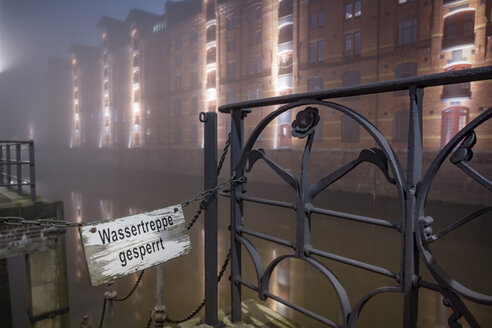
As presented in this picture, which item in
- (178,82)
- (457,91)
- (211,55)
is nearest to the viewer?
(457,91)

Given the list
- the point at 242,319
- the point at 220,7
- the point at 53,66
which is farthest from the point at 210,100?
the point at 53,66

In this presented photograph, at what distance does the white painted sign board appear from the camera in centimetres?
188

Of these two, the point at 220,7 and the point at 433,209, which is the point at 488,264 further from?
the point at 220,7

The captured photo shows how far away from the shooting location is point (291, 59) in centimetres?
1925

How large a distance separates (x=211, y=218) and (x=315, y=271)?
5898 millimetres

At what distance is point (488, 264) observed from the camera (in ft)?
25.8

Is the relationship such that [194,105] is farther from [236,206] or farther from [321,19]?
[236,206]

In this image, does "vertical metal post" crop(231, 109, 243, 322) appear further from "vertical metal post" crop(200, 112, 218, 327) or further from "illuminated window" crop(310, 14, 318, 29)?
"illuminated window" crop(310, 14, 318, 29)

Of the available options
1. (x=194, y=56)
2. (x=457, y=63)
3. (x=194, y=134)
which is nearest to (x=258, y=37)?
(x=194, y=56)

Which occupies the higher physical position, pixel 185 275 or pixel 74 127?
pixel 74 127

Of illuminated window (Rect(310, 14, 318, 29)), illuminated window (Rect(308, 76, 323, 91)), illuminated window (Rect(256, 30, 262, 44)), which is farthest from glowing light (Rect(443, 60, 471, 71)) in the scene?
illuminated window (Rect(256, 30, 262, 44))

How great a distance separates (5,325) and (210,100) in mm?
19857

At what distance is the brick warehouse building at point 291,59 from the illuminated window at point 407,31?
0.04 meters

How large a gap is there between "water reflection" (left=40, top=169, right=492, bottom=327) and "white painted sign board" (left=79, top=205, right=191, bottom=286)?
346 centimetres
